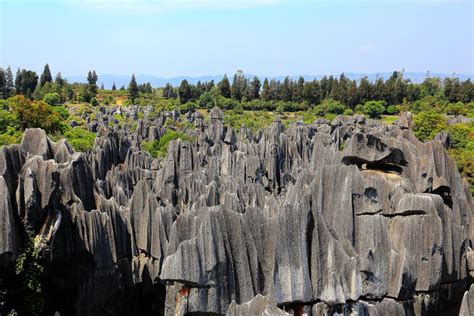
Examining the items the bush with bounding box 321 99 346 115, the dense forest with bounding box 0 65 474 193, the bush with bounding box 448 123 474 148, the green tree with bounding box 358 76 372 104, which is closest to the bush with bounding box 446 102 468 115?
the dense forest with bounding box 0 65 474 193

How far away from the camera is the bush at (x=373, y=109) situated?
3376 inches

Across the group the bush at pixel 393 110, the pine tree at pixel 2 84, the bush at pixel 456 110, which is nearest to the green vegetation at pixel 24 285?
the bush at pixel 456 110

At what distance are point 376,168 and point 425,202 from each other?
3518 millimetres

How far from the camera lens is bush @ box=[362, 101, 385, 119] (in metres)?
85.8

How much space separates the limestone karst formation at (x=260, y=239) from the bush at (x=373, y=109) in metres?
64.2

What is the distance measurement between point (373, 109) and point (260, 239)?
76.5m

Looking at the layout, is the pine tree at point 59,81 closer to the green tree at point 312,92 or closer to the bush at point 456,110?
the green tree at point 312,92

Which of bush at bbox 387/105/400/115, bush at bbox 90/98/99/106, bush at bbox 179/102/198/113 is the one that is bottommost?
bush at bbox 387/105/400/115

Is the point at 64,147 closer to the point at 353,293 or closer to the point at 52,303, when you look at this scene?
the point at 52,303

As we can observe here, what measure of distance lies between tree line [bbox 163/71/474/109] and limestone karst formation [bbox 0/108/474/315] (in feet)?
238

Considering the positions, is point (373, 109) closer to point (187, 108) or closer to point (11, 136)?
point (187, 108)

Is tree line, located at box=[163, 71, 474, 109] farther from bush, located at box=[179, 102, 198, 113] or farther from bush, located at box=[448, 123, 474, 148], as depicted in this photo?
bush, located at box=[448, 123, 474, 148]

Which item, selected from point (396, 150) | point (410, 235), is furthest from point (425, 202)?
point (396, 150)

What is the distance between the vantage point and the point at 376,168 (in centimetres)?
1942
